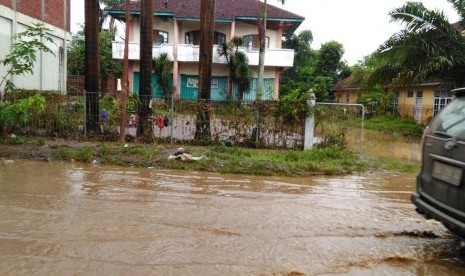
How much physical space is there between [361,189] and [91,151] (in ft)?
21.7

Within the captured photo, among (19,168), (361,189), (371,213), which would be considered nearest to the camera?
(371,213)

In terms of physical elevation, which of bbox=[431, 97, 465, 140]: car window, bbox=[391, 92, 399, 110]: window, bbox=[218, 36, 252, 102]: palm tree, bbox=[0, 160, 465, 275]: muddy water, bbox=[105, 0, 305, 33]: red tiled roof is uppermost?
bbox=[105, 0, 305, 33]: red tiled roof

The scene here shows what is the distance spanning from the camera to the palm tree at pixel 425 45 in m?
19.8

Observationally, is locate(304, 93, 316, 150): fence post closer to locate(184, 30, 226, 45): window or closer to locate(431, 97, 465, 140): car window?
locate(431, 97, 465, 140): car window

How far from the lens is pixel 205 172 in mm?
9883

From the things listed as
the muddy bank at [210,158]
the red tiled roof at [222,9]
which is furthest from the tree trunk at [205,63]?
the red tiled roof at [222,9]

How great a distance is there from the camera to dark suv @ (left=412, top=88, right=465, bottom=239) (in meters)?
4.13

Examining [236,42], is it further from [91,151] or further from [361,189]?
[361,189]

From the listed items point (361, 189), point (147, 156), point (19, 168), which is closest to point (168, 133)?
point (147, 156)

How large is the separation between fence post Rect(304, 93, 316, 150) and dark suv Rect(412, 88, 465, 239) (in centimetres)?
791

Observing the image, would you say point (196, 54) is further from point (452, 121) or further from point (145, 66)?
point (452, 121)

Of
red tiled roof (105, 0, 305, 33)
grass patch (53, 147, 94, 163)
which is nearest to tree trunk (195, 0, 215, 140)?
grass patch (53, 147, 94, 163)

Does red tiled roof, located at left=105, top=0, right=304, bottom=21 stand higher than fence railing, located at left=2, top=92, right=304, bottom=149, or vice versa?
red tiled roof, located at left=105, top=0, right=304, bottom=21

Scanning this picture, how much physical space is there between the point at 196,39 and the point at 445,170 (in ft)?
90.9
